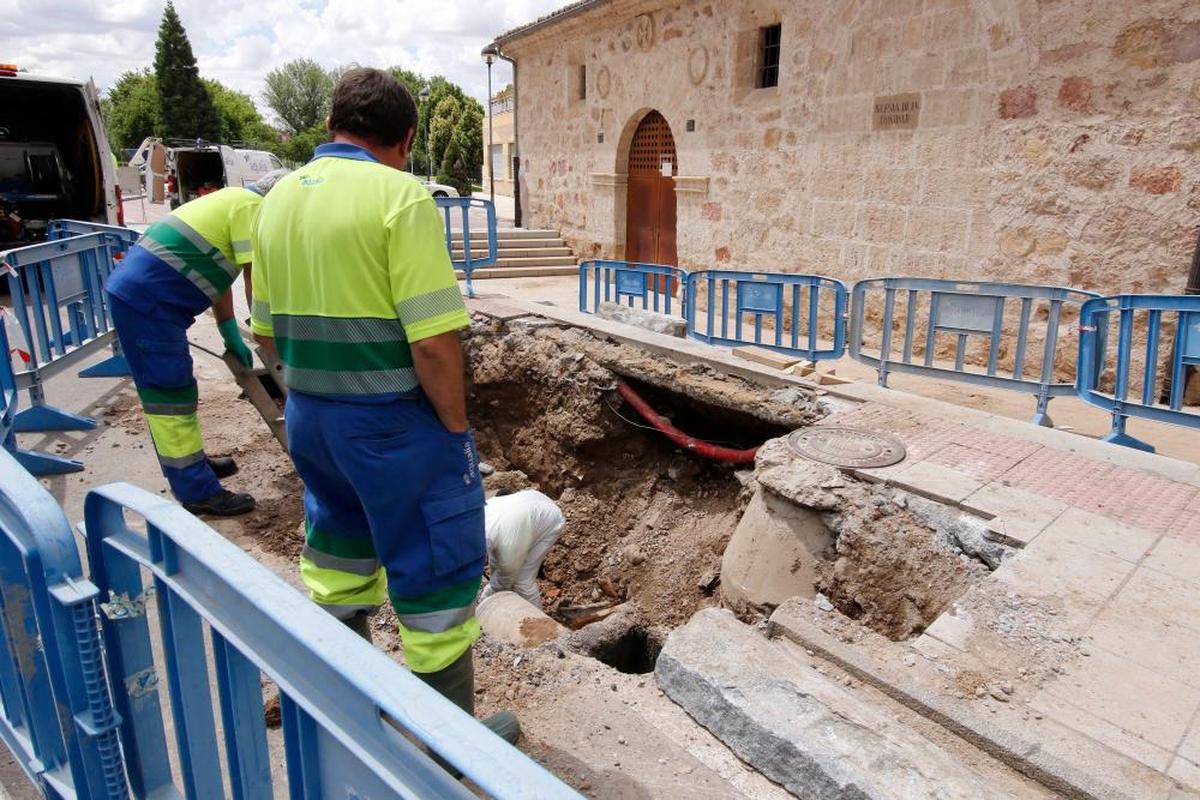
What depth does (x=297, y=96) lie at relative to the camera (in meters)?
63.4

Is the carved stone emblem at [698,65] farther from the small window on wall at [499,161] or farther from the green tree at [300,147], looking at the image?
the green tree at [300,147]

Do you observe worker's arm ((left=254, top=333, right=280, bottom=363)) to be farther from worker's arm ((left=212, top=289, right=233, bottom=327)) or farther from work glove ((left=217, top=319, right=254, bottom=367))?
work glove ((left=217, top=319, right=254, bottom=367))

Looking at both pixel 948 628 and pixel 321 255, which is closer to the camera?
pixel 321 255

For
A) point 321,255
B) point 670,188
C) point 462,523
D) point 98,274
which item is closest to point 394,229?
point 321,255

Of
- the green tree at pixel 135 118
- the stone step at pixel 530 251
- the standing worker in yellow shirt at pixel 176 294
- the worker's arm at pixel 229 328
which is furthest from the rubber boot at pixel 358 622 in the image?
the green tree at pixel 135 118

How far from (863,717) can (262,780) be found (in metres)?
1.68

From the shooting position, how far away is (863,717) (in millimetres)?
2348

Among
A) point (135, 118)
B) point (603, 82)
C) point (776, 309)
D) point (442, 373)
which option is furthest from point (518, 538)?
point (135, 118)

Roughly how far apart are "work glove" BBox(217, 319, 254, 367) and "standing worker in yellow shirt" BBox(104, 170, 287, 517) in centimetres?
34

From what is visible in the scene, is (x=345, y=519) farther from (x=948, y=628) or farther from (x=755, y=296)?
(x=755, y=296)

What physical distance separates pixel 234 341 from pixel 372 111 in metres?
2.78

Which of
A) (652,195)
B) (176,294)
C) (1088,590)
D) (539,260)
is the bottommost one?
(1088,590)

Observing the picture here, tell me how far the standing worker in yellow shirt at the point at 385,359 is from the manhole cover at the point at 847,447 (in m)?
2.31

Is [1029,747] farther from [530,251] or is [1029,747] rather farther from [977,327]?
[530,251]
